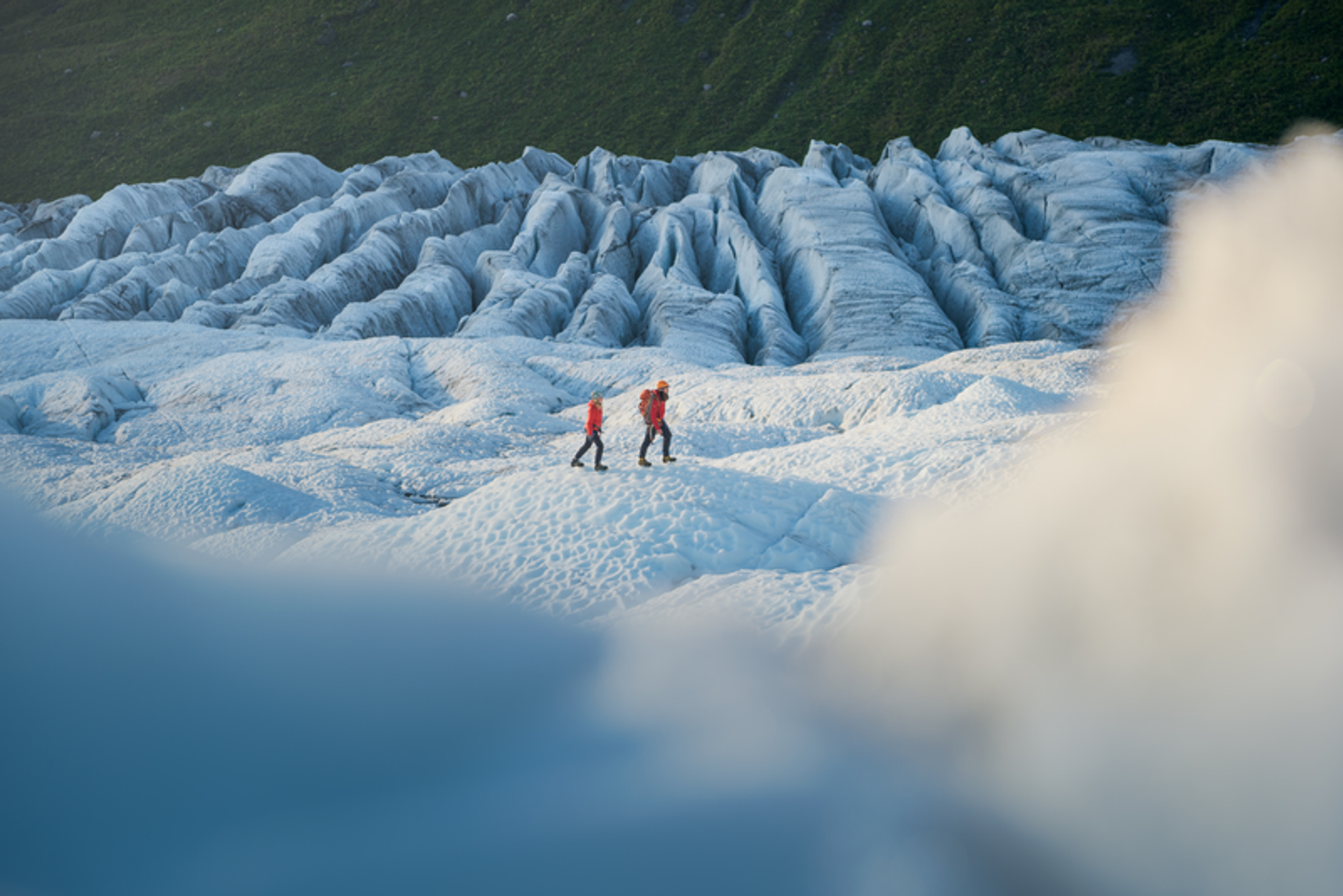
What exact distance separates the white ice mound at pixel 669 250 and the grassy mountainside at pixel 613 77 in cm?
1553

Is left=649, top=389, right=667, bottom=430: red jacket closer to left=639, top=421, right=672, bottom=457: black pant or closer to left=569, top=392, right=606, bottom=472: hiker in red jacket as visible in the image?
left=639, top=421, right=672, bottom=457: black pant

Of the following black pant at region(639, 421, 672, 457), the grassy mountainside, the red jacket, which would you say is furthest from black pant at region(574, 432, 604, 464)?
the grassy mountainside

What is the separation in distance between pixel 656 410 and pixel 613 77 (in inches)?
3392

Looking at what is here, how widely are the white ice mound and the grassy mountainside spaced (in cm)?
1553

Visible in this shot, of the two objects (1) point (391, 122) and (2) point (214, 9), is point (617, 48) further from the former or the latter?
(2) point (214, 9)

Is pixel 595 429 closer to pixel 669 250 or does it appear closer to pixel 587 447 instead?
pixel 587 447

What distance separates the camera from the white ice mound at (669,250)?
138 ft

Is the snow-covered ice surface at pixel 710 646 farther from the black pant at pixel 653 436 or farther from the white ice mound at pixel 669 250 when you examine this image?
the white ice mound at pixel 669 250

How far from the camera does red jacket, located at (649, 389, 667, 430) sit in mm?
13922

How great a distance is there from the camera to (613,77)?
292 feet

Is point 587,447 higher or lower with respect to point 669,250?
higher

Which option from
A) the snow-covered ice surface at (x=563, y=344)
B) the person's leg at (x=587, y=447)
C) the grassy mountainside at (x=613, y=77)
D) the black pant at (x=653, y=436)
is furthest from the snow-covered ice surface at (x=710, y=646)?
the grassy mountainside at (x=613, y=77)

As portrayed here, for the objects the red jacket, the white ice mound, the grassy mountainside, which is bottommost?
the white ice mound

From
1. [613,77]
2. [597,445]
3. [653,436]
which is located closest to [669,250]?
[653,436]
